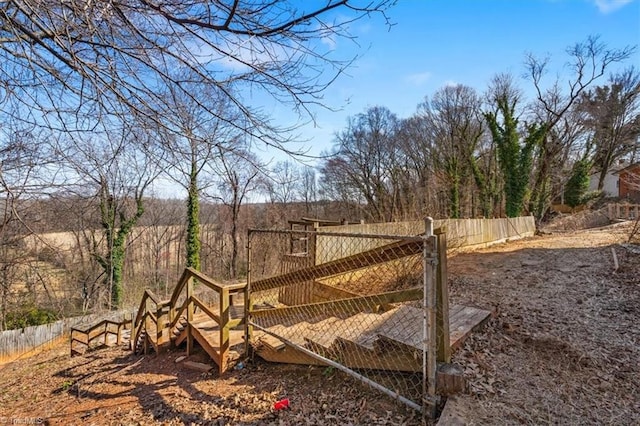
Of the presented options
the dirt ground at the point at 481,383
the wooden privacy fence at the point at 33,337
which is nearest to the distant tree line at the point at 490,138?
the dirt ground at the point at 481,383

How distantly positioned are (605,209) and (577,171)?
3.90 m

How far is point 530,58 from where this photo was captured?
18641mm

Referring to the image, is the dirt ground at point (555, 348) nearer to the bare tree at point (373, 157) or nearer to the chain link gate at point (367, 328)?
the chain link gate at point (367, 328)

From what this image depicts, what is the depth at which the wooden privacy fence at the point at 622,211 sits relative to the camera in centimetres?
1727

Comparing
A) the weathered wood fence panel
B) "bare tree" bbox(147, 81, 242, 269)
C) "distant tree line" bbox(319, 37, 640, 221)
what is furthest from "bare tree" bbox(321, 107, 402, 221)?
"bare tree" bbox(147, 81, 242, 269)

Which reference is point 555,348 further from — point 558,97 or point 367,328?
point 558,97

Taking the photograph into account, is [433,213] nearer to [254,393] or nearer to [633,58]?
[254,393]

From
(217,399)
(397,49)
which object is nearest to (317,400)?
(217,399)

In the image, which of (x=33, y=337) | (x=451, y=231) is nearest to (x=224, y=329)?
(x=451, y=231)

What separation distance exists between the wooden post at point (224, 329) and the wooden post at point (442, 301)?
2262 mm

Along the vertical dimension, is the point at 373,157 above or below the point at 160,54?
above

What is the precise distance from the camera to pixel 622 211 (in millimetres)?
18016

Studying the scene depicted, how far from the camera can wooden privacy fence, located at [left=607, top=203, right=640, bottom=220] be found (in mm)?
17266

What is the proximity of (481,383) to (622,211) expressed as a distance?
22.3 meters
